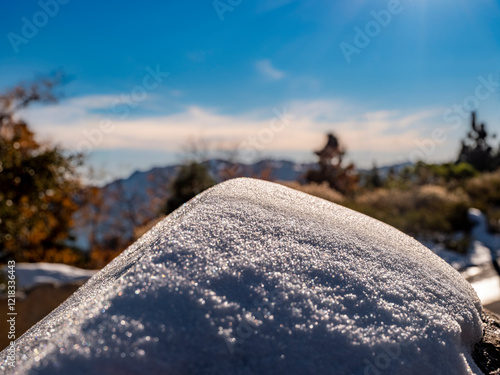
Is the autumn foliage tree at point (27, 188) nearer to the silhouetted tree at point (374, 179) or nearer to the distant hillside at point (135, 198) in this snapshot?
the distant hillside at point (135, 198)

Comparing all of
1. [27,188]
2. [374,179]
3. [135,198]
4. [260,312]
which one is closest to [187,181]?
[27,188]

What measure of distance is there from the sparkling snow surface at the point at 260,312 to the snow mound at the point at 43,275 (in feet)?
16.7

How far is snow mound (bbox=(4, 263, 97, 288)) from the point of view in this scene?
214 inches

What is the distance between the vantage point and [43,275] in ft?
18.5

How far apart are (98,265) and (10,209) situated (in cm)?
508

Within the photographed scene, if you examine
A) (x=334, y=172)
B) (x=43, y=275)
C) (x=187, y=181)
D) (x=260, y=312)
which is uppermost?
(x=334, y=172)

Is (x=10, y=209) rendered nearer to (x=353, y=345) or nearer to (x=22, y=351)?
(x=22, y=351)

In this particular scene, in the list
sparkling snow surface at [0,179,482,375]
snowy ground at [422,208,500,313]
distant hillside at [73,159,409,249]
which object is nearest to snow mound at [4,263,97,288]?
sparkling snow surface at [0,179,482,375]

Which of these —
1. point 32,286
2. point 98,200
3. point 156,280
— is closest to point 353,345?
point 156,280

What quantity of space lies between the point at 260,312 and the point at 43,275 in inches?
224

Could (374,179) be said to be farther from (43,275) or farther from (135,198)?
(43,275)

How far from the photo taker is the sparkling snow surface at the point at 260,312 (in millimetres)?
792

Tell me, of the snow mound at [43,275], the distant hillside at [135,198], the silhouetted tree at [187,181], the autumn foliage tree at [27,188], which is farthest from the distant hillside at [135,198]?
the snow mound at [43,275]

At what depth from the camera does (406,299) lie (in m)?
1.00
